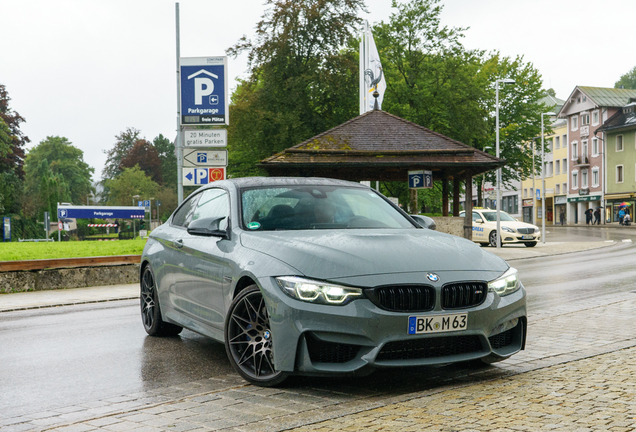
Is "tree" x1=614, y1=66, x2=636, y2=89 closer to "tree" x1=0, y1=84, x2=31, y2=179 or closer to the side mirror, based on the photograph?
"tree" x1=0, y1=84, x2=31, y2=179

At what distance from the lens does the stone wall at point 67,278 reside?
1513 centimetres

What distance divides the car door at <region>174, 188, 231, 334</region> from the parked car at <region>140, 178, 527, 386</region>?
0.06ft

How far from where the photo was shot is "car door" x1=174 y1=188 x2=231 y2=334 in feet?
20.1

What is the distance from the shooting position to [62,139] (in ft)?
407

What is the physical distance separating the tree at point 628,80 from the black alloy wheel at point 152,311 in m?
111

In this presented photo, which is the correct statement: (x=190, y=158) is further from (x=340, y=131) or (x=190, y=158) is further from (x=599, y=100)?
(x=599, y=100)

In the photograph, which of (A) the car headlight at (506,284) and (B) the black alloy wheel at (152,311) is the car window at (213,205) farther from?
(A) the car headlight at (506,284)

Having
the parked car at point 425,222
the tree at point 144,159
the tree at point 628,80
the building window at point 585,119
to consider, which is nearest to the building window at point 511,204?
the building window at point 585,119

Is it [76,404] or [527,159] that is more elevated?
[527,159]

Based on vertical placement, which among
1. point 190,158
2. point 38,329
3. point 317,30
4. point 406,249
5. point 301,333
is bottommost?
point 38,329

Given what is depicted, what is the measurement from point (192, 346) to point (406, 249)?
2.92 meters

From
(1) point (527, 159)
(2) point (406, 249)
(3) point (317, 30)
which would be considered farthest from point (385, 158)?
(1) point (527, 159)

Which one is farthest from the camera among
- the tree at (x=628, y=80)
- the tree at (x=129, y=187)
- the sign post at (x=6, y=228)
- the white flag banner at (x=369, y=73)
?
the tree at (x=628, y=80)

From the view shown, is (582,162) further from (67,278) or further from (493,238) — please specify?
(67,278)
